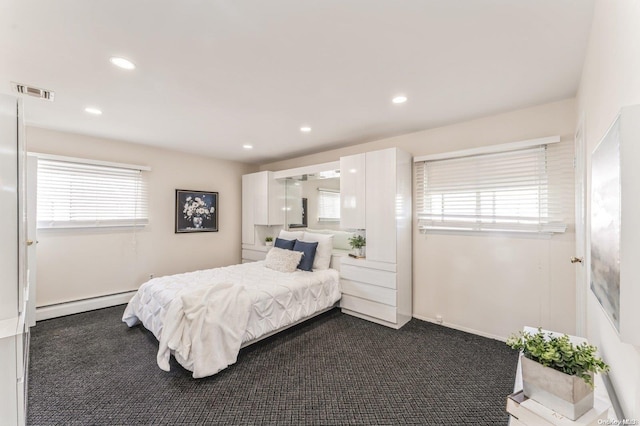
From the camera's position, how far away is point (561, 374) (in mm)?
1002

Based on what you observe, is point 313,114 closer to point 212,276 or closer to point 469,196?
point 469,196

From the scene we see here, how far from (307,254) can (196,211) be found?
7.83 ft

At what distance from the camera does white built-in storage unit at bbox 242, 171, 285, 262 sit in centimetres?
511

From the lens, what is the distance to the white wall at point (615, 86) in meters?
0.93

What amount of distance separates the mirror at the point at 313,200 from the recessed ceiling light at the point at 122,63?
2774 mm

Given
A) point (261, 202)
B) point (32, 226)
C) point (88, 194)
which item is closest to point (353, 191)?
point (261, 202)

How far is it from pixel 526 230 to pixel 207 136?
4.09 m

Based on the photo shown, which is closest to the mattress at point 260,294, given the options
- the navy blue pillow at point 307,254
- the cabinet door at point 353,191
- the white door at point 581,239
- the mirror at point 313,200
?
the navy blue pillow at point 307,254

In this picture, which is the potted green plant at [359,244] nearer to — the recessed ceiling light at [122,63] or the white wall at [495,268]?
the white wall at [495,268]

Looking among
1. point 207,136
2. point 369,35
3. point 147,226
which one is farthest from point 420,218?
point 147,226

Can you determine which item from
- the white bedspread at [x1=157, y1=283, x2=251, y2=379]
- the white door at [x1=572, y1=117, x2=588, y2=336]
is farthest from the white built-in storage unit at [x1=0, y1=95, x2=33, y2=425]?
the white door at [x1=572, y1=117, x2=588, y2=336]

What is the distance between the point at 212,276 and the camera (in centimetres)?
350

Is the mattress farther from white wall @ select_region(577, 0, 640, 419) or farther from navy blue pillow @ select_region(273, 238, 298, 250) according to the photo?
white wall @ select_region(577, 0, 640, 419)

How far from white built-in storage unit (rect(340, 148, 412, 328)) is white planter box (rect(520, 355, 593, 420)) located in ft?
7.49
